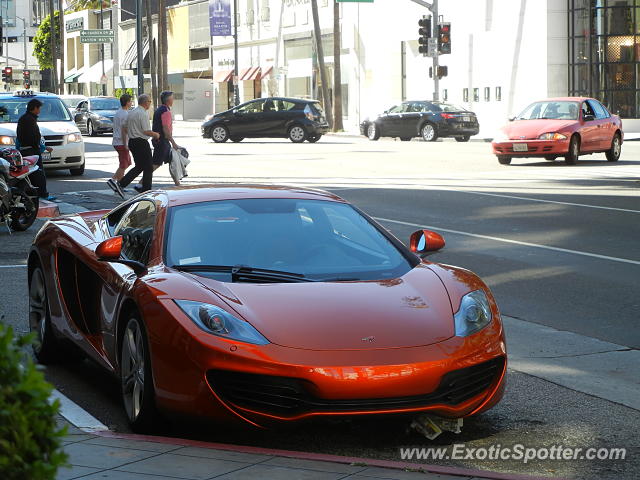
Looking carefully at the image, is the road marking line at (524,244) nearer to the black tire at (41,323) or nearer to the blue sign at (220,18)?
the black tire at (41,323)

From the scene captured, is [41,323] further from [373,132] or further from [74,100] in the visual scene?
[74,100]

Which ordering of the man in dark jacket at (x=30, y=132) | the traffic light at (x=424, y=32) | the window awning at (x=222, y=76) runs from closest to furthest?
the man in dark jacket at (x=30, y=132), the traffic light at (x=424, y=32), the window awning at (x=222, y=76)

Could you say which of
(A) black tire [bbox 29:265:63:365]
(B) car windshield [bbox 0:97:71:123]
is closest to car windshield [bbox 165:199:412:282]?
(A) black tire [bbox 29:265:63:365]

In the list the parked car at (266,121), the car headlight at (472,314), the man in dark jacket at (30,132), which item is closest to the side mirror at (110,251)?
the car headlight at (472,314)

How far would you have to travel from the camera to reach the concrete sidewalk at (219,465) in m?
4.81

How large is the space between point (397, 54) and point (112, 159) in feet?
93.2

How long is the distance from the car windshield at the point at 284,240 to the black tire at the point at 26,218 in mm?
9479

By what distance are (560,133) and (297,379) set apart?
22273 millimetres

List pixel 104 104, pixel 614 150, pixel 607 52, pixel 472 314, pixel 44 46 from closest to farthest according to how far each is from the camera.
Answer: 1. pixel 472 314
2. pixel 614 150
3. pixel 607 52
4. pixel 104 104
5. pixel 44 46

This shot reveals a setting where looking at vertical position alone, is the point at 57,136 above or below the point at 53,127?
below

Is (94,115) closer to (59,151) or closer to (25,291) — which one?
(59,151)

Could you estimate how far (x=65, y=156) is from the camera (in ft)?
84.4

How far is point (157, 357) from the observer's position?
5633 mm

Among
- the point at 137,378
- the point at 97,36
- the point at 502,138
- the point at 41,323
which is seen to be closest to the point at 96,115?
the point at 97,36
